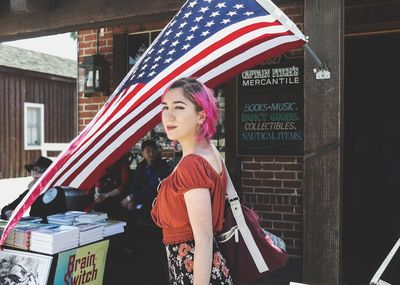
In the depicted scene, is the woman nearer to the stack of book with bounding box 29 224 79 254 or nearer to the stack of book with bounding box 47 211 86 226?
the stack of book with bounding box 29 224 79 254

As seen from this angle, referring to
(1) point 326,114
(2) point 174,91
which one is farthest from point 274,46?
(2) point 174,91

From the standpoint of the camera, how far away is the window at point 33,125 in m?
16.8

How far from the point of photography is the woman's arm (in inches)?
68.0

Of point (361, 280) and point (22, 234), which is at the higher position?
point (22, 234)

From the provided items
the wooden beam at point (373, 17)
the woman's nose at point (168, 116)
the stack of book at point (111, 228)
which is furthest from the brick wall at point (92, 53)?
the woman's nose at point (168, 116)

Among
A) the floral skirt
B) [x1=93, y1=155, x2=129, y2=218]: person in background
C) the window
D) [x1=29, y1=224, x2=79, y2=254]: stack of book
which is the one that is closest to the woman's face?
the floral skirt

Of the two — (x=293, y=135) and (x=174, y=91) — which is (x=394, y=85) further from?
(x=174, y=91)

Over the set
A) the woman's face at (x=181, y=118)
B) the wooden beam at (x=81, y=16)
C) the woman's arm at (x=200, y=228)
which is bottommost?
the woman's arm at (x=200, y=228)

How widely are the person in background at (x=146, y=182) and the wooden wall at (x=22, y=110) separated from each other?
31.8 ft

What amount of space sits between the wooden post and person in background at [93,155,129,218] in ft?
10.4

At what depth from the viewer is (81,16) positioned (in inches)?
180

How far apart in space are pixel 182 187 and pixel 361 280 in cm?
350

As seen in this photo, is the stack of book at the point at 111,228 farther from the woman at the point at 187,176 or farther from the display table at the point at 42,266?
the woman at the point at 187,176

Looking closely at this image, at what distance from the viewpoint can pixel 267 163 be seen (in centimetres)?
550
